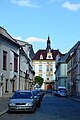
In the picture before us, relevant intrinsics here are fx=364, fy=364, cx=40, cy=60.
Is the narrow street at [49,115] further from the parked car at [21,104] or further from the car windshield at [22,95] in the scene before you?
the car windshield at [22,95]

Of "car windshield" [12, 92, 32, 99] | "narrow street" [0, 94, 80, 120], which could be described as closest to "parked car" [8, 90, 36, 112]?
"narrow street" [0, 94, 80, 120]

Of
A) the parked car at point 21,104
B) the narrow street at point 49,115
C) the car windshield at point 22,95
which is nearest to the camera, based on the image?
the narrow street at point 49,115

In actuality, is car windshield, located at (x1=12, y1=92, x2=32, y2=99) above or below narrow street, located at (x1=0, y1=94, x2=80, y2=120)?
above

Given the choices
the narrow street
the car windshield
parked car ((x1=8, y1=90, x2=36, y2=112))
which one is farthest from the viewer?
the car windshield

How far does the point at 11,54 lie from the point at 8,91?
5.91m

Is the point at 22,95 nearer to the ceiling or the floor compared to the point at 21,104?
nearer to the ceiling

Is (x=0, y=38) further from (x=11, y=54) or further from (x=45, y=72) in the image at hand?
(x=45, y=72)

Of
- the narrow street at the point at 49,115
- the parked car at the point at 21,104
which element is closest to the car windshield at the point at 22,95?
the parked car at the point at 21,104

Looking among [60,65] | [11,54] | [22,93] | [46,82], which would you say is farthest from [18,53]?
[46,82]

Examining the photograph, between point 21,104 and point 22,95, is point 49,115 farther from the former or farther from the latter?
point 22,95

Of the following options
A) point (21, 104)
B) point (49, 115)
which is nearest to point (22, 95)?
point (21, 104)

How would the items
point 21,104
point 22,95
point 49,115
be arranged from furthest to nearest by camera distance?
point 22,95, point 21,104, point 49,115

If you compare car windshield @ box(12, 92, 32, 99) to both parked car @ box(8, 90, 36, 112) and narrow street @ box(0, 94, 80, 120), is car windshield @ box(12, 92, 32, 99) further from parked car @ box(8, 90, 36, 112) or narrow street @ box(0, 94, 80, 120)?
narrow street @ box(0, 94, 80, 120)

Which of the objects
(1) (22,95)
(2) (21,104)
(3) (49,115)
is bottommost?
(3) (49,115)
